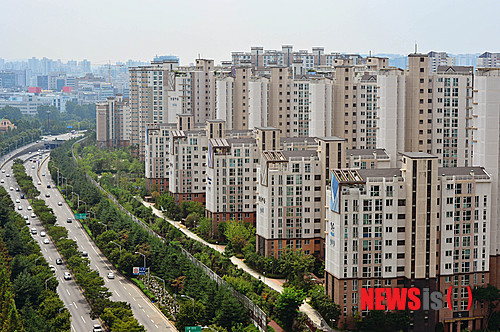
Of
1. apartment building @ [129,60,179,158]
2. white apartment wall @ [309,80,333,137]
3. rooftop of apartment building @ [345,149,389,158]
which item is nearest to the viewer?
rooftop of apartment building @ [345,149,389,158]

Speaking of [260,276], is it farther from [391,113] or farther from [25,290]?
[391,113]

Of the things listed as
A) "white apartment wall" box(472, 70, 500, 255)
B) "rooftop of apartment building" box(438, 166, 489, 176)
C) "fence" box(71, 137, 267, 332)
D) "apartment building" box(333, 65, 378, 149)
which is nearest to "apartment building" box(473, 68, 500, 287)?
"white apartment wall" box(472, 70, 500, 255)

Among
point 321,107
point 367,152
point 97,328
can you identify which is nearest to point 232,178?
point 321,107

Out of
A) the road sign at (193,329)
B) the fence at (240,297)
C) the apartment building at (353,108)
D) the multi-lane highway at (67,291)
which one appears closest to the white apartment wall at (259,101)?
the apartment building at (353,108)

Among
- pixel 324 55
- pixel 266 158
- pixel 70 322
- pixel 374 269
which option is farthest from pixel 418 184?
pixel 324 55

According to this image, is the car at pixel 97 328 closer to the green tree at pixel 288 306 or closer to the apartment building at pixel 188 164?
the green tree at pixel 288 306

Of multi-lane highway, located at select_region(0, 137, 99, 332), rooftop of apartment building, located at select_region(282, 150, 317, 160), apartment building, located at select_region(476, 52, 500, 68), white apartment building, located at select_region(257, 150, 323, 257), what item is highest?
apartment building, located at select_region(476, 52, 500, 68)

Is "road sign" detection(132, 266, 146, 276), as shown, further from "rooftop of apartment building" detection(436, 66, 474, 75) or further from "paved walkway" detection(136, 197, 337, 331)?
"rooftop of apartment building" detection(436, 66, 474, 75)

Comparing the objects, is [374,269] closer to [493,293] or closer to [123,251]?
[493,293]
